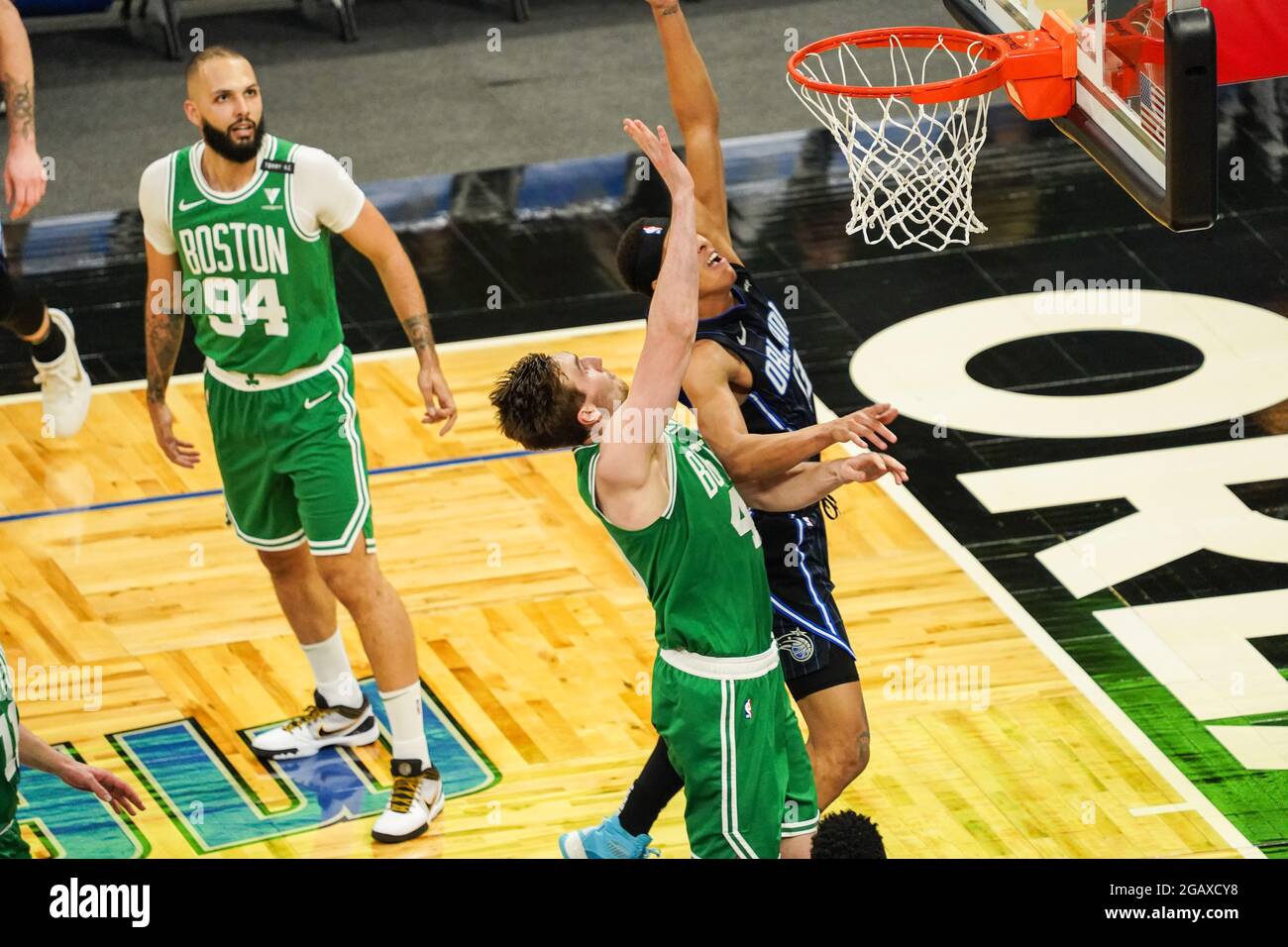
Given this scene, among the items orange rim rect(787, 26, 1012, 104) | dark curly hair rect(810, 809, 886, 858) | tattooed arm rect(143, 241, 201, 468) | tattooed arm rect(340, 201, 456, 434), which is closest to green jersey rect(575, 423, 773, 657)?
dark curly hair rect(810, 809, 886, 858)

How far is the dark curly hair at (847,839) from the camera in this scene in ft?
16.1

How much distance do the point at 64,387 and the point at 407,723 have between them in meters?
3.19

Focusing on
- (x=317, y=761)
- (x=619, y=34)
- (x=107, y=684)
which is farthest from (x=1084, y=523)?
(x=619, y=34)

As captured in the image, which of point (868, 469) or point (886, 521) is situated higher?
point (868, 469)

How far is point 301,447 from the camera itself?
6.51 metres

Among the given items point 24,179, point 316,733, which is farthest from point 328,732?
point 24,179

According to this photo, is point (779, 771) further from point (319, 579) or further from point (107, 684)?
point (107, 684)

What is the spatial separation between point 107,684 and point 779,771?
311 cm

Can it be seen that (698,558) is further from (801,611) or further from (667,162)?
(667,162)

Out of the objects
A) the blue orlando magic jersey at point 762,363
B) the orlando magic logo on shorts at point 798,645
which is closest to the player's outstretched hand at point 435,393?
the blue orlando magic jersey at point 762,363

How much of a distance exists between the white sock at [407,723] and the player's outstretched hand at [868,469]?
1.94 metres

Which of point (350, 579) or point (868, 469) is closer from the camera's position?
point (868, 469)

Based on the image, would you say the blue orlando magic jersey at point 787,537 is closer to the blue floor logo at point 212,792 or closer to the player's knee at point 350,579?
the player's knee at point 350,579
